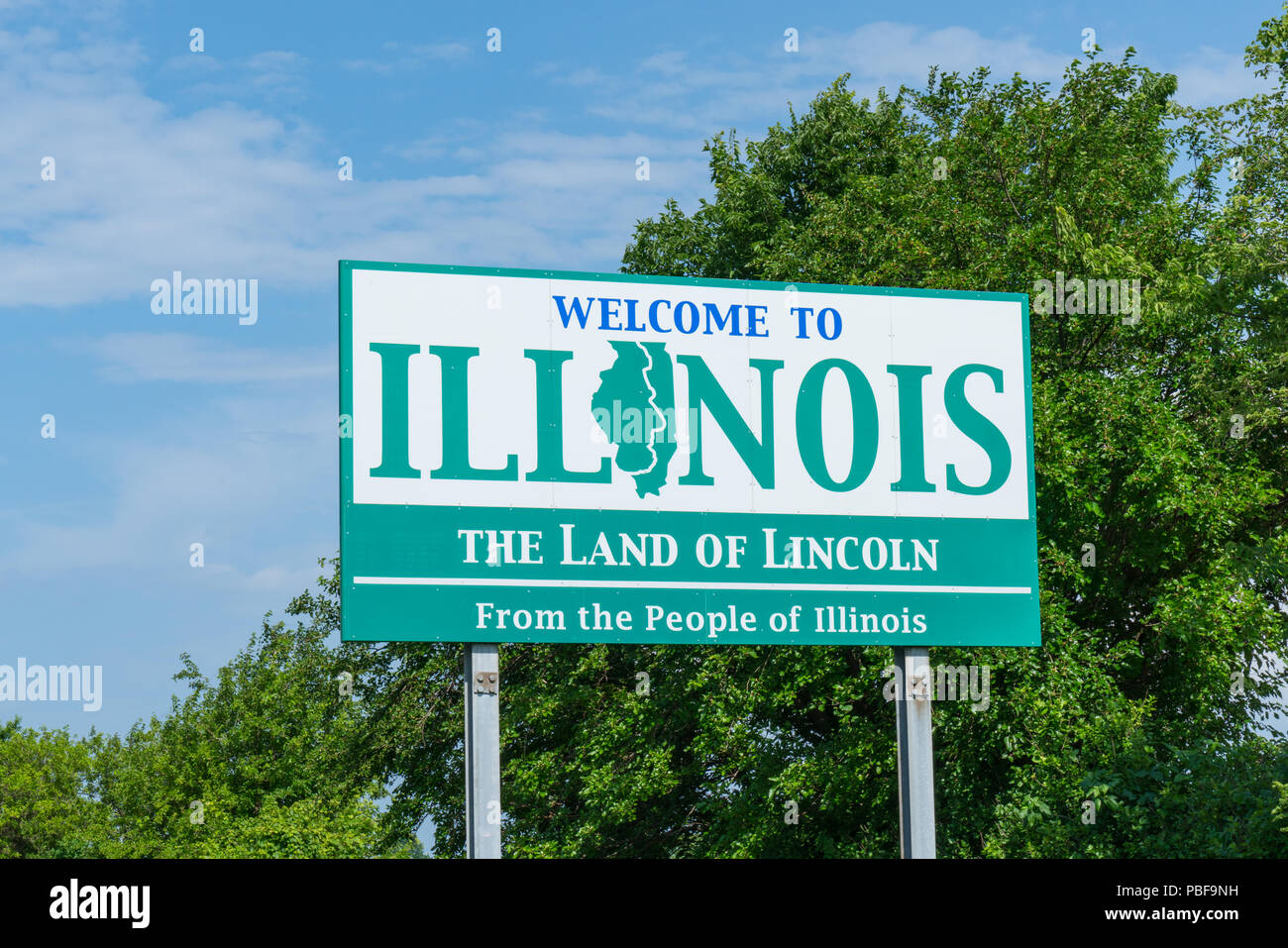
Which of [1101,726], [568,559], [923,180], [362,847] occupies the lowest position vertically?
[362,847]

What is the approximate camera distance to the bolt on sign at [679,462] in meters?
11.8

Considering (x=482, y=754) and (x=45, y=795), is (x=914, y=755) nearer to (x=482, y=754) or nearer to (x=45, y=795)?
(x=482, y=754)

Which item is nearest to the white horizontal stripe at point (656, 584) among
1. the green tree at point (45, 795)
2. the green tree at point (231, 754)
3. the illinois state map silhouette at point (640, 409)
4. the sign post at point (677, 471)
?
the sign post at point (677, 471)

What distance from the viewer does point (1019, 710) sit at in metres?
18.9

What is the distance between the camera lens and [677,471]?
12.5 metres

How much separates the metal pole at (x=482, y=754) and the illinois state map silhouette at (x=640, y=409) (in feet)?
6.37

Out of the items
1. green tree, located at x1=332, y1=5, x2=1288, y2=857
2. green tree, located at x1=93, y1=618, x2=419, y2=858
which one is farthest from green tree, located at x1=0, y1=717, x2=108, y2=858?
green tree, located at x1=332, y1=5, x2=1288, y2=857

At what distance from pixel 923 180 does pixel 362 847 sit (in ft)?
57.9

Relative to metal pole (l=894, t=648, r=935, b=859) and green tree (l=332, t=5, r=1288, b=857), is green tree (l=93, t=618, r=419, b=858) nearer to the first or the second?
green tree (l=332, t=5, r=1288, b=857)

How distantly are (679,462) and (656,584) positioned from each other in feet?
3.59

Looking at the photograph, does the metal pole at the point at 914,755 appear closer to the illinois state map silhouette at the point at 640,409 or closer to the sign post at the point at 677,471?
the sign post at the point at 677,471

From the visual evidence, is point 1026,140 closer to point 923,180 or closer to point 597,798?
point 923,180

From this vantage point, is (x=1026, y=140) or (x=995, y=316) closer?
(x=995, y=316)
